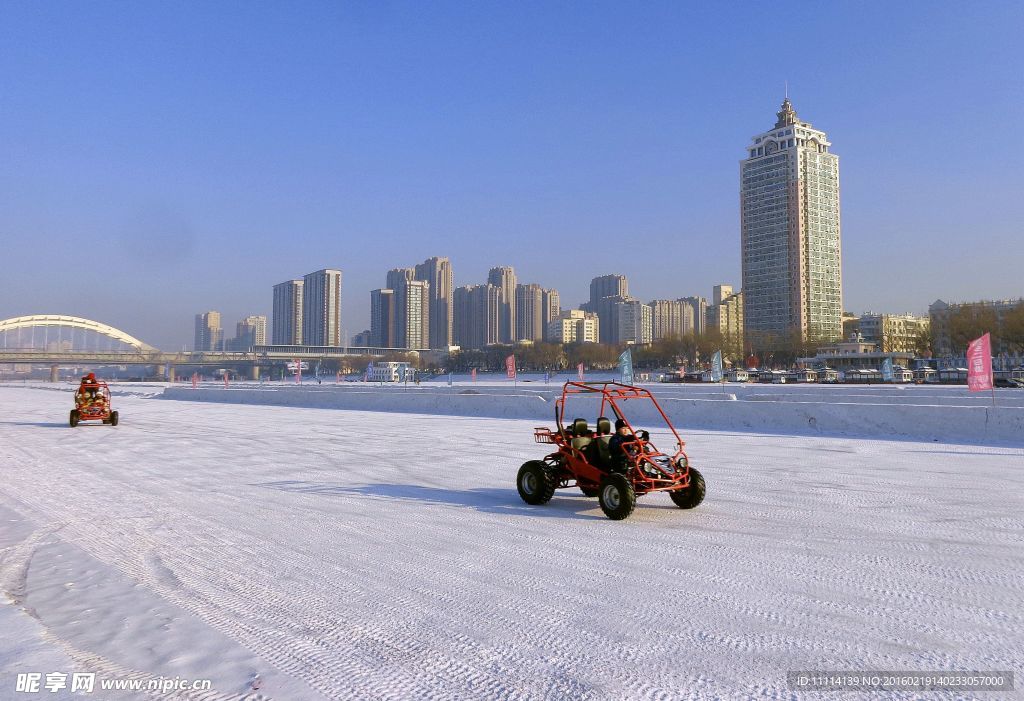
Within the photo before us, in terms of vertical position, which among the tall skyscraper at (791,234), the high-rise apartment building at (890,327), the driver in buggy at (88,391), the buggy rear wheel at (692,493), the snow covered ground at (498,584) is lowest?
the snow covered ground at (498,584)

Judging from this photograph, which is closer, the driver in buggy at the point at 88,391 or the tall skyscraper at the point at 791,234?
the driver in buggy at the point at 88,391

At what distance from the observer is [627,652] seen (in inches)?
182

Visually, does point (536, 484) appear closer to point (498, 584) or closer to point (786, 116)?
point (498, 584)

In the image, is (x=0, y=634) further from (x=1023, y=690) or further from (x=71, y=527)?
(x=1023, y=690)

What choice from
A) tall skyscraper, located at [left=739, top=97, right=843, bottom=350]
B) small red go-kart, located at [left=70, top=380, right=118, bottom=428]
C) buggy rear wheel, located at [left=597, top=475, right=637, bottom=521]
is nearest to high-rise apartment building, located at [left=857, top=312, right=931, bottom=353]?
tall skyscraper, located at [left=739, top=97, right=843, bottom=350]

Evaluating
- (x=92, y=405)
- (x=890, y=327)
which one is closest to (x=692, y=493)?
(x=92, y=405)

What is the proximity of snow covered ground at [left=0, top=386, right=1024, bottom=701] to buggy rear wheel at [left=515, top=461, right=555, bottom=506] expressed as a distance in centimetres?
23

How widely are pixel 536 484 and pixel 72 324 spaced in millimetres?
204746

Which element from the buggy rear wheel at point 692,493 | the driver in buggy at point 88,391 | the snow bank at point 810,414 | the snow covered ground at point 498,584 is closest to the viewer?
the snow covered ground at point 498,584

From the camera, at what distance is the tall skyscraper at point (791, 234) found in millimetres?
173625

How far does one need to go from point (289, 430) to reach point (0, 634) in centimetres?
2015

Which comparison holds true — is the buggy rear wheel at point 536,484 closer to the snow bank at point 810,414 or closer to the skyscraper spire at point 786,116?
the snow bank at point 810,414

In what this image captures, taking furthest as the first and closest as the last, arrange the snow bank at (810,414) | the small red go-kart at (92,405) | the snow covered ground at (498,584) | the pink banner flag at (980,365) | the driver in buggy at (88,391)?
the driver in buggy at (88,391) < the small red go-kart at (92,405) < the pink banner flag at (980,365) < the snow bank at (810,414) < the snow covered ground at (498,584)

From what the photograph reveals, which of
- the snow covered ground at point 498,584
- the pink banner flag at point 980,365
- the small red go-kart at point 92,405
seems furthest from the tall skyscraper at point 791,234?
the snow covered ground at point 498,584
